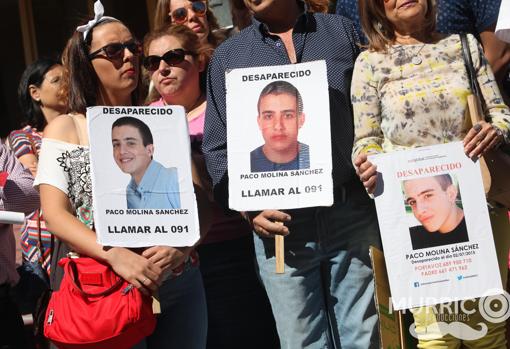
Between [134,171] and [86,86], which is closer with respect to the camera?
[134,171]

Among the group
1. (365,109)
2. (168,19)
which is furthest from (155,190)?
(168,19)

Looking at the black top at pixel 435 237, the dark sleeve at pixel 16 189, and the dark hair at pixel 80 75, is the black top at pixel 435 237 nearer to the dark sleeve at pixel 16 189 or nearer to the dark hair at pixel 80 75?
the dark hair at pixel 80 75

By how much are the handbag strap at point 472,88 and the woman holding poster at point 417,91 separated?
2 centimetres

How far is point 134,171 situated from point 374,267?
106 cm

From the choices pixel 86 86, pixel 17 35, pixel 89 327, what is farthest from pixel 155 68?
pixel 17 35

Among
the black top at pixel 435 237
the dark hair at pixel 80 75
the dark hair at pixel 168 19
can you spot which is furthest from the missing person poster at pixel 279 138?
the dark hair at pixel 168 19

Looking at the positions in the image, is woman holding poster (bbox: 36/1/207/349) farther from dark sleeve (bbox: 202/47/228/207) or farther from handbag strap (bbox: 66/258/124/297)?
dark sleeve (bbox: 202/47/228/207)

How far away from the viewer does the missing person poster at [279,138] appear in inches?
150

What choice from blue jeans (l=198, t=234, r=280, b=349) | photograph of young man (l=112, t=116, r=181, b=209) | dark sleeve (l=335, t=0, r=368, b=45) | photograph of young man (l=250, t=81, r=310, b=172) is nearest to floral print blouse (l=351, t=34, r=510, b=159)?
photograph of young man (l=250, t=81, r=310, b=172)

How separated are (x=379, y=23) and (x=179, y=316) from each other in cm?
154

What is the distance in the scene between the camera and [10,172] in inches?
167

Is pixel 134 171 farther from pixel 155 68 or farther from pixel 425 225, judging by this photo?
pixel 425 225

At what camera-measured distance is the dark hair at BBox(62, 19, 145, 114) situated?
13.4 ft

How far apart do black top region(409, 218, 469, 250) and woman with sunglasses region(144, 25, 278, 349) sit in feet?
3.50
